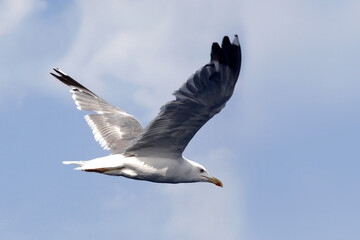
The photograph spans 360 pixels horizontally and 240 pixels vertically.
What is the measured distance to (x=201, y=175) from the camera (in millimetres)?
16891

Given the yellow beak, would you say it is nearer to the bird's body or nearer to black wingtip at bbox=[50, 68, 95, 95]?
the bird's body

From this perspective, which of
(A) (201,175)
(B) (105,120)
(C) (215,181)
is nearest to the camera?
(A) (201,175)

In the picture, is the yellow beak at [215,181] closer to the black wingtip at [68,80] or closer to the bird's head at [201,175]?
the bird's head at [201,175]

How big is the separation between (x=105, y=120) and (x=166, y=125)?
6286mm

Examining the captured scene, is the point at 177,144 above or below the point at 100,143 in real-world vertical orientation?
below

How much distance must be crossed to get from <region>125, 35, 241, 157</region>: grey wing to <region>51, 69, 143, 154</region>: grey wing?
3807mm

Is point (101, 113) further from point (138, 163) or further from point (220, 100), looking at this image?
point (220, 100)

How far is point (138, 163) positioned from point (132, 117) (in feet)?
15.8

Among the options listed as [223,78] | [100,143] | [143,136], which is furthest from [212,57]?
[100,143]

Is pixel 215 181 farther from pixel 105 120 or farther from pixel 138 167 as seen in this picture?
pixel 105 120

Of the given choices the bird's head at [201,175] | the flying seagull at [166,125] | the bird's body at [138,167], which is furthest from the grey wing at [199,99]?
the bird's head at [201,175]

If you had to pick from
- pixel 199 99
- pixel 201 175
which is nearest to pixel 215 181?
pixel 201 175

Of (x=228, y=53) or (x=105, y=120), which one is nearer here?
(x=228, y=53)

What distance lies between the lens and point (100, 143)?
63.0 feet
